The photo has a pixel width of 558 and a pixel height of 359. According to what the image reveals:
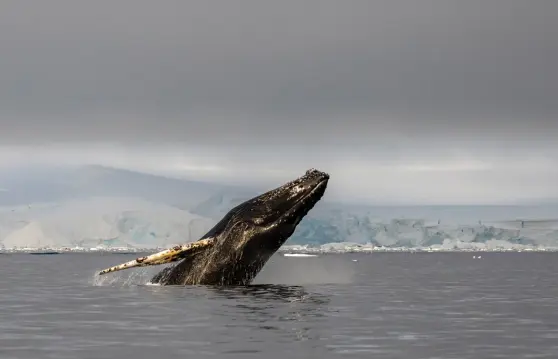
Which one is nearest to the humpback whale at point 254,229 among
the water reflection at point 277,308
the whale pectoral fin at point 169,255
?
the whale pectoral fin at point 169,255

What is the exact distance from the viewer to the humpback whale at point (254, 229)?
31938mm

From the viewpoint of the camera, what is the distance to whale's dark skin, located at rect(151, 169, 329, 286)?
105 ft

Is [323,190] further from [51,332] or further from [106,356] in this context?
[106,356]

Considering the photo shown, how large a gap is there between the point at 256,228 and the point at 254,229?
0.24ft

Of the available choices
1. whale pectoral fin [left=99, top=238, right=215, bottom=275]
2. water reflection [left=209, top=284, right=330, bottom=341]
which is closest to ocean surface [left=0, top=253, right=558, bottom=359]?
water reflection [left=209, top=284, right=330, bottom=341]

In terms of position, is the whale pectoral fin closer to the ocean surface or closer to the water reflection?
the ocean surface

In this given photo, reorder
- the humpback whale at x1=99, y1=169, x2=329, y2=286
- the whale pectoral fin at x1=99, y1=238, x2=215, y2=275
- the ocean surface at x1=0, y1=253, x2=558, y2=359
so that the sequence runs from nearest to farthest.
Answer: the ocean surface at x1=0, y1=253, x2=558, y2=359 → the whale pectoral fin at x1=99, y1=238, x2=215, y2=275 → the humpback whale at x1=99, y1=169, x2=329, y2=286

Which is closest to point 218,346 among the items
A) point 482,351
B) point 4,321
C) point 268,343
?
point 268,343

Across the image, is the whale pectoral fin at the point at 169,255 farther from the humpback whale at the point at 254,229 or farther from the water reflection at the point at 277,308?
the water reflection at the point at 277,308

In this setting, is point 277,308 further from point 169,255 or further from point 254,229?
point 254,229

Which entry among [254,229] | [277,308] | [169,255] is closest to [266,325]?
[277,308]

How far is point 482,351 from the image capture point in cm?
1958

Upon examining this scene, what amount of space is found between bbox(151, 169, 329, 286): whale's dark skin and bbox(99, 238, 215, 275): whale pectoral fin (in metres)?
0.16

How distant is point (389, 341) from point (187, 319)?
593 centimetres
